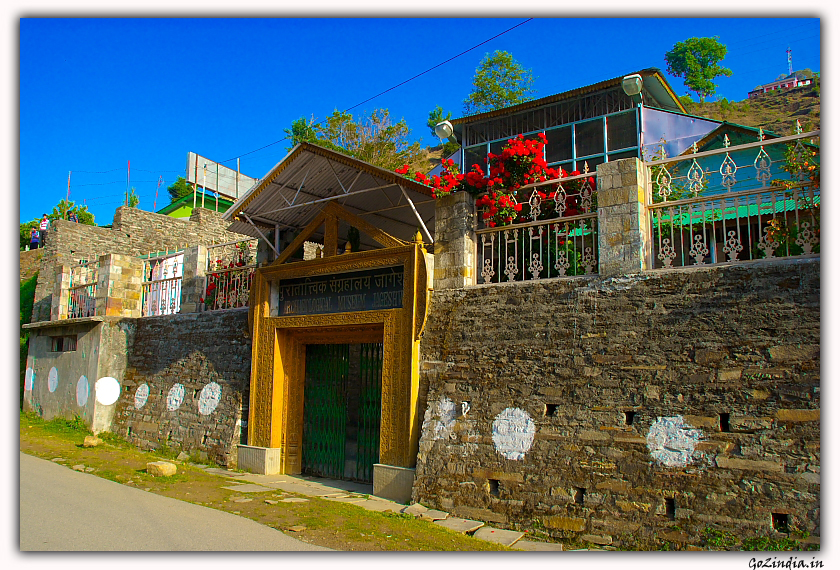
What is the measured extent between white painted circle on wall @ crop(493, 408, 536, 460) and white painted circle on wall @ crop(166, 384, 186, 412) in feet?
21.8

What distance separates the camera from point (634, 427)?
565 cm

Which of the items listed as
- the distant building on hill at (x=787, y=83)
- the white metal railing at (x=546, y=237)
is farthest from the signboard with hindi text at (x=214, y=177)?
the distant building on hill at (x=787, y=83)

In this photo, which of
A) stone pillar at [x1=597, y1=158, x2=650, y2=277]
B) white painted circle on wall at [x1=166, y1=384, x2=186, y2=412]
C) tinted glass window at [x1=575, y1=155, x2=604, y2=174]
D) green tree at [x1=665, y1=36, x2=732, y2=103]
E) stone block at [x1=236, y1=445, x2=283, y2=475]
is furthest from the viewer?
green tree at [x1=665, y1=36, x2=732, y2=103]

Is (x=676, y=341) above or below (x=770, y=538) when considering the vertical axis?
above

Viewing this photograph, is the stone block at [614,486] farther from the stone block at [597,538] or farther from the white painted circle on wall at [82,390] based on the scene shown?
the white painted circle on wall at [82,390]

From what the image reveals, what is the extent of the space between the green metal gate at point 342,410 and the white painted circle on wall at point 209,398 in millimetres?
1761

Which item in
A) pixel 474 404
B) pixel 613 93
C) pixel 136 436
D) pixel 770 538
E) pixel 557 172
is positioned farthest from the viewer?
pixel 613 93

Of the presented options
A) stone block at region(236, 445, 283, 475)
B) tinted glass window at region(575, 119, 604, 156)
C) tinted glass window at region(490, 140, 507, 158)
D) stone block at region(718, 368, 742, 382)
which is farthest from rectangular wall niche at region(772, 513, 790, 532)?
tinted glass window at region(490, 140, 507, 158)

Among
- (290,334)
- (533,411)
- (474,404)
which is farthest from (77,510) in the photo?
(533,411)

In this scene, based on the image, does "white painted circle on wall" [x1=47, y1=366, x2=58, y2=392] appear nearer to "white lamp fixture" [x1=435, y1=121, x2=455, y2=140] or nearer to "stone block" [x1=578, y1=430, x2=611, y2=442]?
"white lamp fixture" [x1=435, y1=121, x2=455, y2=140]

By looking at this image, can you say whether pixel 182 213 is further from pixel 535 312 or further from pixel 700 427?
pixel 700 427

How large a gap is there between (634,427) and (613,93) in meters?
9.80

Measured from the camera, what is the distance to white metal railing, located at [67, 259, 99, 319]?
13.6 meters

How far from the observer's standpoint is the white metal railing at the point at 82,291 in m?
13.6
